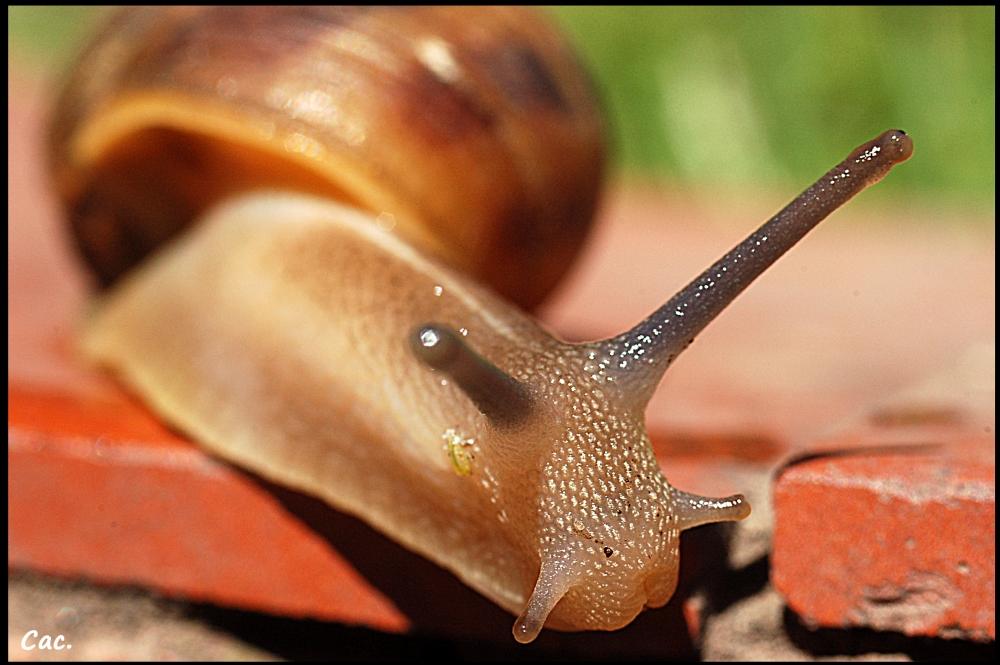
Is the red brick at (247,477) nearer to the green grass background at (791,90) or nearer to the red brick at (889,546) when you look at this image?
the red brick at (889,546)

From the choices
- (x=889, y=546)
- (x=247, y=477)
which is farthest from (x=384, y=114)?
(x=889, y=546)

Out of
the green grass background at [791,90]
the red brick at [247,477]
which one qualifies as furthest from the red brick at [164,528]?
the green grass background at [791,90]

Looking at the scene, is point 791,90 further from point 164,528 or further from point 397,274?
point 164,528

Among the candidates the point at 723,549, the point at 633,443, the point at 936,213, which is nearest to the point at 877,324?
the point at 723,549

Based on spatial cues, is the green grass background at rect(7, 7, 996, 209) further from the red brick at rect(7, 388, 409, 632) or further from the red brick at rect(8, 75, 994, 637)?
the red brick at rect(7, 388, 409, 632)

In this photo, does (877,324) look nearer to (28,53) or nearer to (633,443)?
(633,443)

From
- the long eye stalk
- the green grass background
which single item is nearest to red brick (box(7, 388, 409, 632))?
the long eye stalk
